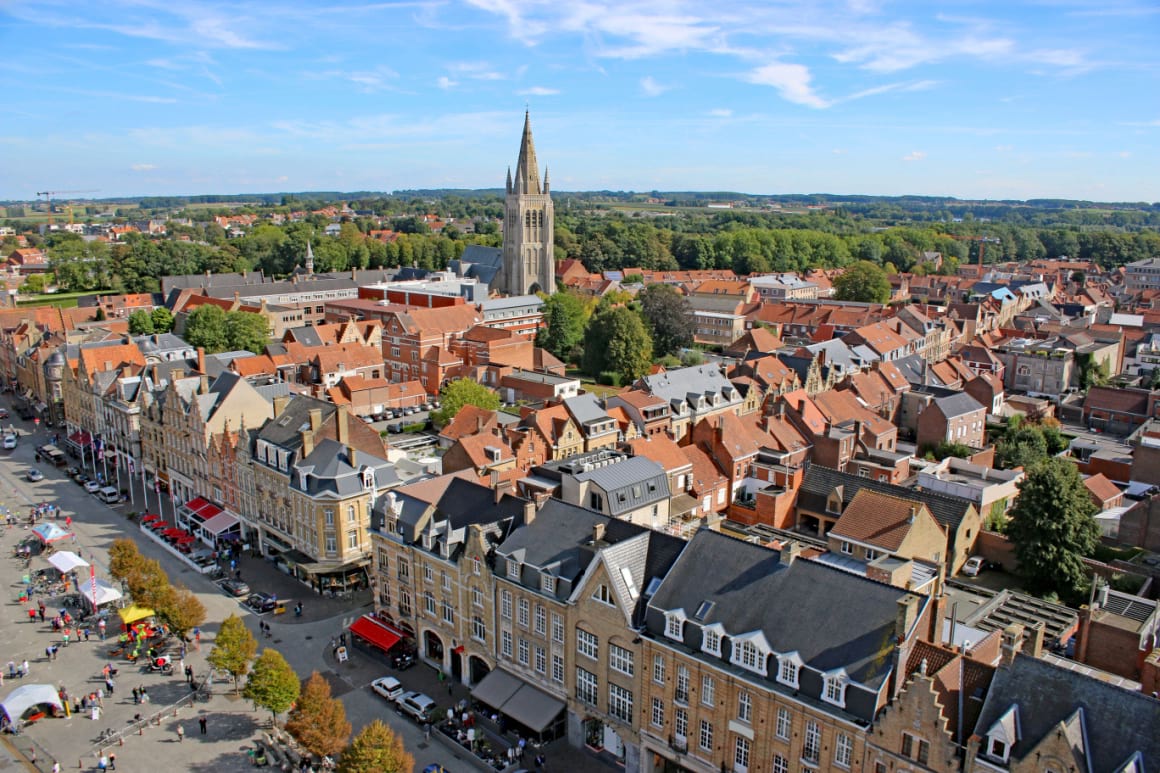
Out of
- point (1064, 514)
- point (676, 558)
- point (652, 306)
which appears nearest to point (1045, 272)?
point (652, 306)

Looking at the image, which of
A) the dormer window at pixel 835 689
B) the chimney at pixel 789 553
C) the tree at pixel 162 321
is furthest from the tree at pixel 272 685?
the tree at pixel 162 321

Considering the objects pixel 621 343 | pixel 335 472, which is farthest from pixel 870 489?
pixel 621 343

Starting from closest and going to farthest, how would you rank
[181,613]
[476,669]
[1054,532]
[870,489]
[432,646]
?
1. [476,669]
2. [181,613]
3. [432,646]
4. [1054,532]
5. [870,489]

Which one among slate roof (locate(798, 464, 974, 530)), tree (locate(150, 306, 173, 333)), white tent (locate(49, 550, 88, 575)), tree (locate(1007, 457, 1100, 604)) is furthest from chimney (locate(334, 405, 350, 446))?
tree (locate(150, 306, 173, 333))

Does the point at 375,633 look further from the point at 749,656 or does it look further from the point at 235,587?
the point at 749,656

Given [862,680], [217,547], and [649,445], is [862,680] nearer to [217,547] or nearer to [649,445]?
[649,445]
